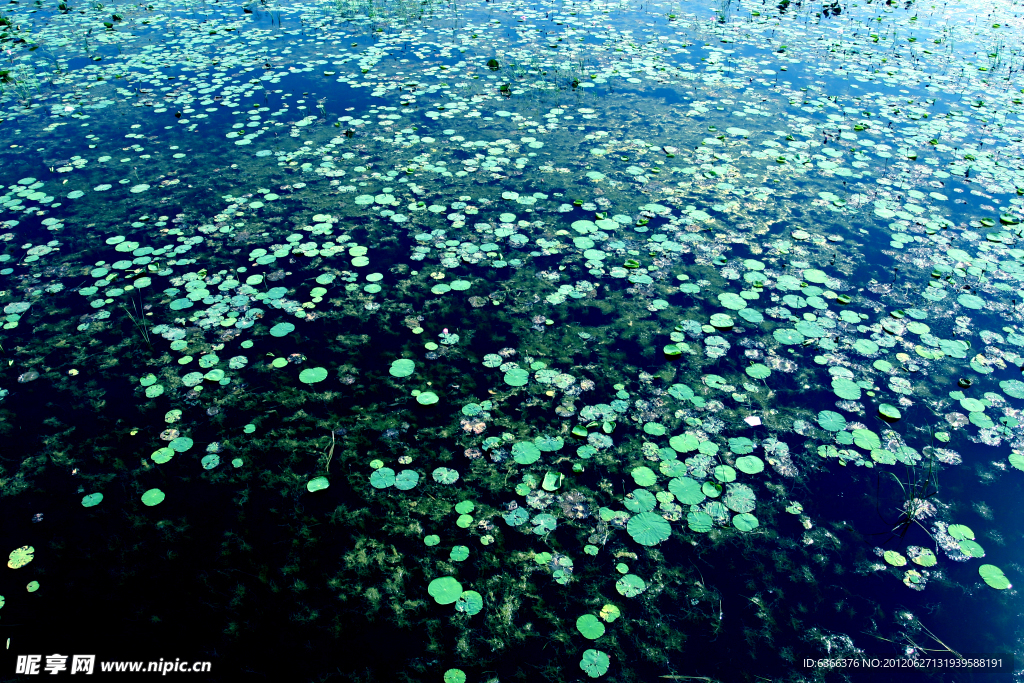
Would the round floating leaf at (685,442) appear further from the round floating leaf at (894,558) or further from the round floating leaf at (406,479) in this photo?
the round floating leaf at (406,479)

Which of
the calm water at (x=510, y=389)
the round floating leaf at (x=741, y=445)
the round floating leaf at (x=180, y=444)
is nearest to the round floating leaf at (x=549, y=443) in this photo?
the calm water at (x=510, y=389)

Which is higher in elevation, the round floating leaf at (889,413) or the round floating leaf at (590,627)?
the round floating leaf at (889,413)

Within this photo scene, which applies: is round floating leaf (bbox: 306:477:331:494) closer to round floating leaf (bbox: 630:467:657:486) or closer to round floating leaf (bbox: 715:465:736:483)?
round floating leaf (bbox: 630:467:657:486)

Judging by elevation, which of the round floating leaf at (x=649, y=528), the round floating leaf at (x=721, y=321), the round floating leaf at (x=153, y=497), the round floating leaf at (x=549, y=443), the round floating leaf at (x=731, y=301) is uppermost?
the round floating leaf at (x=731, y=301)

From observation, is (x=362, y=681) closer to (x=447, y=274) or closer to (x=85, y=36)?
(x=447, y=274)

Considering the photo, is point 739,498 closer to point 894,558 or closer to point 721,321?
point 894,558

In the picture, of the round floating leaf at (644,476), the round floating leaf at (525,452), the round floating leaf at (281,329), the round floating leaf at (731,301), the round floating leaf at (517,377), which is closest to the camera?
the round floating leaf at (644,476)

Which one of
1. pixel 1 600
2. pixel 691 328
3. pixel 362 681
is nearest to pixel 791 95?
pixel 691 328
